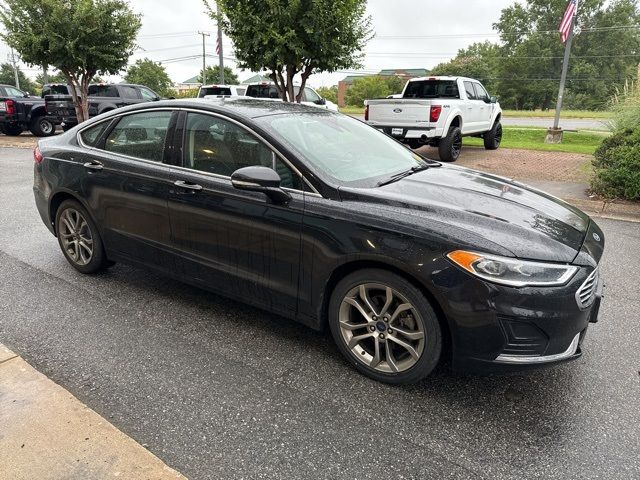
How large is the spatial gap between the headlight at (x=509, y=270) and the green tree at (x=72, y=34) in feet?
54.2

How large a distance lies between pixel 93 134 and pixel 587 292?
390 cm

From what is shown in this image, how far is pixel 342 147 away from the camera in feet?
11.1

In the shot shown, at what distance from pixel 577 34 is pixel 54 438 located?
8209 centimetres

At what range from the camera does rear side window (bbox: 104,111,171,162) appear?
3.60 metres

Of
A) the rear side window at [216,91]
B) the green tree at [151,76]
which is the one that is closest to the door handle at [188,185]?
the rear side window at [216,91]

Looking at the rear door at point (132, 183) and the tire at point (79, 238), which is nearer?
the rear door at point (132, 183)

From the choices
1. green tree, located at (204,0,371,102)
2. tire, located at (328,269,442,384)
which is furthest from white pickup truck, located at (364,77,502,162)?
tire, located at (328,269,442,384)

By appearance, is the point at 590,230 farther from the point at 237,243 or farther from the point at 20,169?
the point at 20,169

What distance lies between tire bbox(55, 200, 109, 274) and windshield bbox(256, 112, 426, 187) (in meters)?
1.92

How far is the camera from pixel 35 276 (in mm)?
4289

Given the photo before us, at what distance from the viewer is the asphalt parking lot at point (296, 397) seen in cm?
221

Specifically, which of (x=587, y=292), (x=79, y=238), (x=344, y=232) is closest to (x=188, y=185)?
(x=344, y=232)

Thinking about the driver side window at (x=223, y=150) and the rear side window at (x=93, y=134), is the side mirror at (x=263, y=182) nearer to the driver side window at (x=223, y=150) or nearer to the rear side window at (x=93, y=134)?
Answer: the driver side window at (x=223, y=150)

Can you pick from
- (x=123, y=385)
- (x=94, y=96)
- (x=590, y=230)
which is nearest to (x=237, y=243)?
(x=123, y=385)
